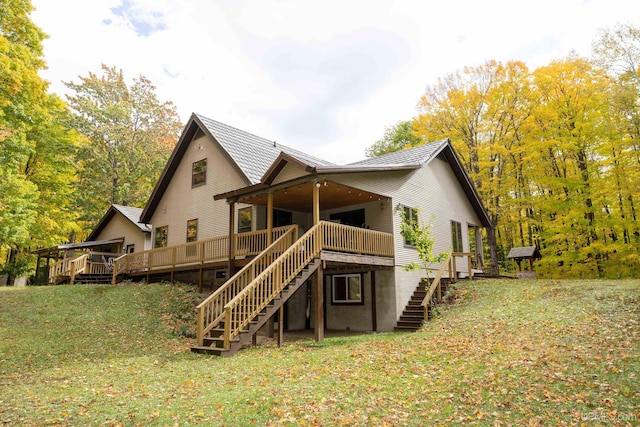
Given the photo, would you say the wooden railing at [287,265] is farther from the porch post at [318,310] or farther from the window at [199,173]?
the window at [199,173]

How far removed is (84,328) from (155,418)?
8932mm

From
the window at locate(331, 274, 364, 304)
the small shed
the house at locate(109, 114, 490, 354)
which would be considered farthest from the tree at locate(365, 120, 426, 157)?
the window at locate(331, 274, 364, 304)

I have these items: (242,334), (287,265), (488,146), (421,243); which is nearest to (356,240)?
(421,243)

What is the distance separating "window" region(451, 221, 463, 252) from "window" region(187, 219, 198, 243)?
12862 millimetres

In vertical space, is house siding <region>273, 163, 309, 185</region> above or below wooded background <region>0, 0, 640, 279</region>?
below

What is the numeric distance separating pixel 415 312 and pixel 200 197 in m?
11.8

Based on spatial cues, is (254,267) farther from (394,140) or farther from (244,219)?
(394,140)

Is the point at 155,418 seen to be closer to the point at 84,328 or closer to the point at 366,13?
the point at 84,328

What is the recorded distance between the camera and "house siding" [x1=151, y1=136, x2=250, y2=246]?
1962cm

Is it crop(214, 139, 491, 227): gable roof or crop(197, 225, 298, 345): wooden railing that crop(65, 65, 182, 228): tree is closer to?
crop(214, 139, 491, 227): gable roof

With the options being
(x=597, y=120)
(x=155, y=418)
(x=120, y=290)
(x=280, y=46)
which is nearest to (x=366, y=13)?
(x=280, y=46)

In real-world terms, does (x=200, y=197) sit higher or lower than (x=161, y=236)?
higher

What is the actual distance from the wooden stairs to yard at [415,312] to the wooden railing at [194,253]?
551 cm

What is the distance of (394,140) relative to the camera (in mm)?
43062
